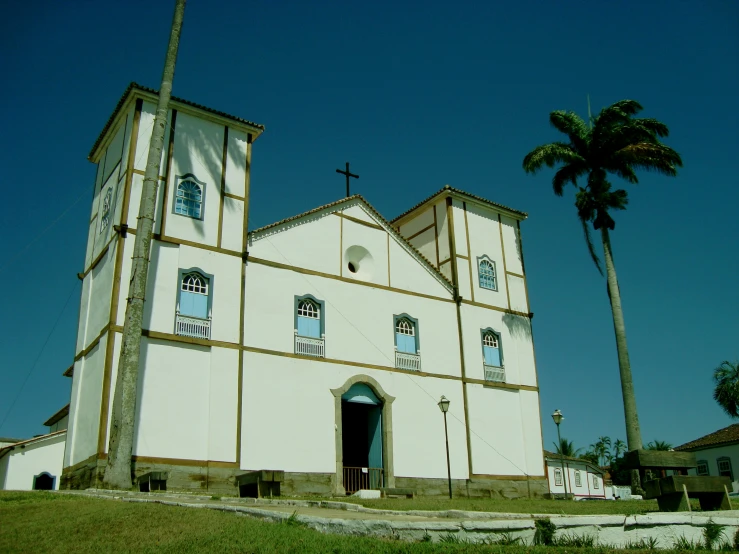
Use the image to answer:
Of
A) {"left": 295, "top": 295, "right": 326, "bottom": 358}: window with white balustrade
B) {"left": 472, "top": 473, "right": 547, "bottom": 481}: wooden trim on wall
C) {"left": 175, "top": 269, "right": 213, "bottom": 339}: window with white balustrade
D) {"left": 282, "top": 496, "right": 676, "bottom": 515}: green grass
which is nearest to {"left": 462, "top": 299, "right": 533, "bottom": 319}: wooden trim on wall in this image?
{"left": 472, "top": 473, "right": 547, "bottom": 481}: wooden trim on wall

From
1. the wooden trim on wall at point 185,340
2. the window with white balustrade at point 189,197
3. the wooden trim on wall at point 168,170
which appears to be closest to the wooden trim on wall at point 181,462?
the wooden trim on wall at point 185,340

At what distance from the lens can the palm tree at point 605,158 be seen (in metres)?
27.5

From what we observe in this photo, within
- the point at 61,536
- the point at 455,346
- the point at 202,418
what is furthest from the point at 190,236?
the point at 61,536

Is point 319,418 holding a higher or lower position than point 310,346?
lower

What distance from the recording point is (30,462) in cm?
2878

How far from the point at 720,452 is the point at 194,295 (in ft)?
134

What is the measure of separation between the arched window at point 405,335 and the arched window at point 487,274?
447cm

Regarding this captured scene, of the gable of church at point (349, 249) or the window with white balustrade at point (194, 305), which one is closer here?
the window with white balustrade at point (194, 305)

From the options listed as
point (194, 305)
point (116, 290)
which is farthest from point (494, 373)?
point (116, 290)

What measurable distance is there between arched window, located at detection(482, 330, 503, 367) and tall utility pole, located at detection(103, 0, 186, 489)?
14.2 metres

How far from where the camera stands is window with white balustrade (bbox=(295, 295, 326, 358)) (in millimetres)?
22911

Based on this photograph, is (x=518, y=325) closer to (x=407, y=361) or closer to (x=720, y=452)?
(x=407, y=361)

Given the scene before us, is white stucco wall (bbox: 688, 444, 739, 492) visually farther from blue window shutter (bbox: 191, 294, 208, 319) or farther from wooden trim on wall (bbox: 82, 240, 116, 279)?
wooden trim on wall (bbox: 82, 240, 116, 279)

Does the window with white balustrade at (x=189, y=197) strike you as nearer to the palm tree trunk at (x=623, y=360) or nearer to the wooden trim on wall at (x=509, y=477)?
the wooden trim on wall at (x=509, y=477)
